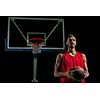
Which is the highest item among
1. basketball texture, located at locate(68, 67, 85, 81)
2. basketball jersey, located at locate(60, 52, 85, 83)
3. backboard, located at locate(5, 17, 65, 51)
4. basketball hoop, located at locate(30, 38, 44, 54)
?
→ backboard, located at locate(5, 17, 65, 51)

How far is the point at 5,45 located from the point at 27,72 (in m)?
0.58

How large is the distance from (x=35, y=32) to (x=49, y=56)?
19.0 inches

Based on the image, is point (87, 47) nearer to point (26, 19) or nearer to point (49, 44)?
point (49, 44)

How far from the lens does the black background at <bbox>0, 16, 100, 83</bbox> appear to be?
477 cm

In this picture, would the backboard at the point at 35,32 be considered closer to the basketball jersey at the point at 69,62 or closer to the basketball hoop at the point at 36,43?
the basketball hoop at the point at 36,43

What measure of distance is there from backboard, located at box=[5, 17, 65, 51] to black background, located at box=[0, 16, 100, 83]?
0.51 feet

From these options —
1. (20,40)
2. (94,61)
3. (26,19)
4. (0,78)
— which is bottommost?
(0,78)

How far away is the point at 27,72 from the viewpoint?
15.8 feet

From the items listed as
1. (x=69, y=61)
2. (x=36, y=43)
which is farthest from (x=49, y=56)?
(x=69, y=61)

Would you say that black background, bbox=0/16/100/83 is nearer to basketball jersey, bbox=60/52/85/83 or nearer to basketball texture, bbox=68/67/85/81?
basketball jersey, bbox=60/52/85/83

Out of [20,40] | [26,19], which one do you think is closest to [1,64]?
[20,40]

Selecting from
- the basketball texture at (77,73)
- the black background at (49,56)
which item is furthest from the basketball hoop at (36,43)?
the basketball texture at (77,73)

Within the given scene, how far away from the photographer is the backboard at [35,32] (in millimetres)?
4586

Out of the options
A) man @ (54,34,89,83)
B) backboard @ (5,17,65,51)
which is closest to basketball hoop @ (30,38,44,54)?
backboard @ (5,17,65,51)
